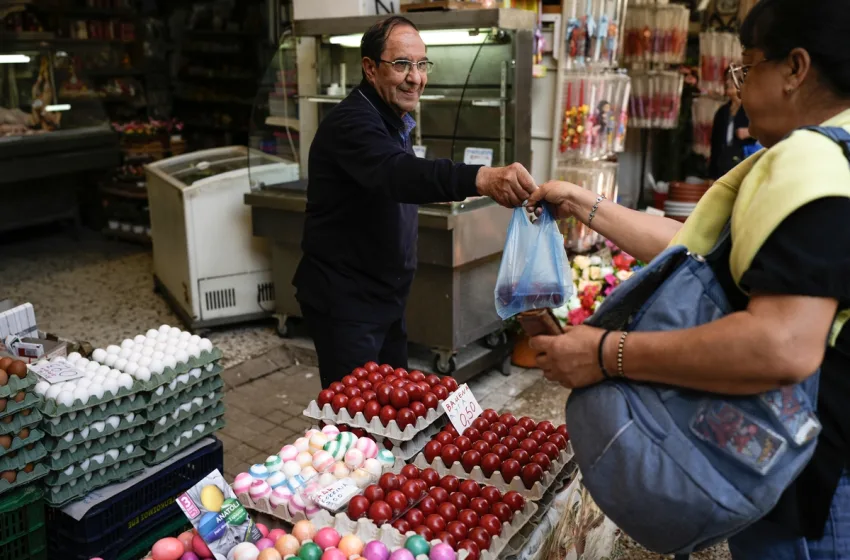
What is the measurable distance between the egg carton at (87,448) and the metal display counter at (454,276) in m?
1.97

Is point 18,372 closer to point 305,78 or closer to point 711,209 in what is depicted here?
point 711,209

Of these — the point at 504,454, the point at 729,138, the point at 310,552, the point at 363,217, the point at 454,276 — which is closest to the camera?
the point at 310,552

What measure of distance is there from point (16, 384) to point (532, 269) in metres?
1.61

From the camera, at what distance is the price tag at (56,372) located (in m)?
2.38

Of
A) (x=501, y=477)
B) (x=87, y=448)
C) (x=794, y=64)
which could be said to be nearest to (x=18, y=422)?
(x=87, y=448)

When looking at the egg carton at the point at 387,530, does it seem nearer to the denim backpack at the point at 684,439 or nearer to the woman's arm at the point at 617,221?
the denim backpack at the point at 684,439

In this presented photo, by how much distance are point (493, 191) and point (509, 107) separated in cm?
206

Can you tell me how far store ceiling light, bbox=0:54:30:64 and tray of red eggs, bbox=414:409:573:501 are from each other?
6.93 meters

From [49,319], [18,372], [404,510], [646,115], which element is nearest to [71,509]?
[18,372]

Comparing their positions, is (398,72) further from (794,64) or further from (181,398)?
(794,64)

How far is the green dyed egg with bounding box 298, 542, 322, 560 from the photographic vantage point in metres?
1.59

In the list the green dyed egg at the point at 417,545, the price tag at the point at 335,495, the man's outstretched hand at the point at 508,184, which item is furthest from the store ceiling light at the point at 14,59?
the green dyed egg at the point at 417,545

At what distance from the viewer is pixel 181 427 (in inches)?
104

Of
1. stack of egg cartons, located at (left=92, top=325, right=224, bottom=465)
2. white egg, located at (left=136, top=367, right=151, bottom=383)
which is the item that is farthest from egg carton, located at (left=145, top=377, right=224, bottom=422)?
white egg, located at (left=136, top=367, right=151, bottom=383)
